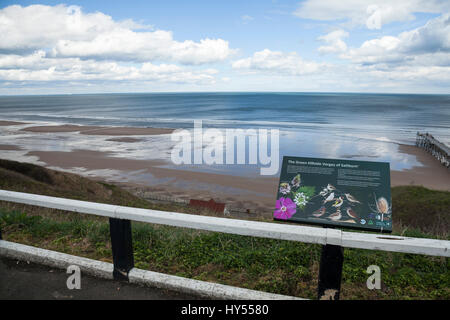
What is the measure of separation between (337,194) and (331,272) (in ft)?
3.84

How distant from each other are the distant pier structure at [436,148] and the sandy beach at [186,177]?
602mm

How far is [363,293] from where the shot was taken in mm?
3646

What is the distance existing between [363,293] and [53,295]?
126 inches

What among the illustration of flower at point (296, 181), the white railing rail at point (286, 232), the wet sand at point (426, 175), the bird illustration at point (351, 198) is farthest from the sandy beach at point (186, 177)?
the white railing rail at point (286, 232)

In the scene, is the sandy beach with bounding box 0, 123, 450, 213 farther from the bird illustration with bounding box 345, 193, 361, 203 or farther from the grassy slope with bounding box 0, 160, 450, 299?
the bird illustration with bounding box 345, 193, 361, 203

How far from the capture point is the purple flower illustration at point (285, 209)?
158 inches

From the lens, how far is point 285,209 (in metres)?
4.08

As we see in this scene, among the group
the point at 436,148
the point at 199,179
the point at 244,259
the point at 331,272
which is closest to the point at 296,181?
the point at 244,259

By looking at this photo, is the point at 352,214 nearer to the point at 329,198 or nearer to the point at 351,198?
the point at 351,198

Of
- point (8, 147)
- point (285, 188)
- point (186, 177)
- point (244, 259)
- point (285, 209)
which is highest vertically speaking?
point (285, 188)

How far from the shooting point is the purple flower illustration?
4023 mm

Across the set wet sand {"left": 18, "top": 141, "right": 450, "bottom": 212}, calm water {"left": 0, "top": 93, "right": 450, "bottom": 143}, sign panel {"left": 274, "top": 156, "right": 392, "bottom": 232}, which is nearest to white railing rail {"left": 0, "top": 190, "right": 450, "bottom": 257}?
sign panel {"left": 274, "top": 156, "right": 392, "bottom": 232}

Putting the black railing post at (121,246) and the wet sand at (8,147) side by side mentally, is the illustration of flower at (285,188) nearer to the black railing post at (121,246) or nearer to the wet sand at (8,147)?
the black railing post at (121,246)
